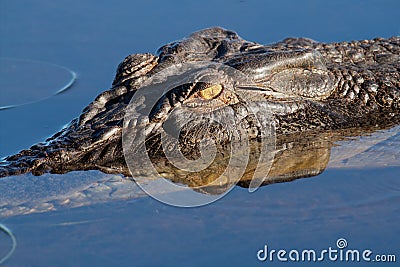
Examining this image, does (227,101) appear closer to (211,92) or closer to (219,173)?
(211,92)

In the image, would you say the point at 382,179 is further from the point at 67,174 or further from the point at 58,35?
the point at 58,35

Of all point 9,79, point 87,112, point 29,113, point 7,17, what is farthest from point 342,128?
point 7,17

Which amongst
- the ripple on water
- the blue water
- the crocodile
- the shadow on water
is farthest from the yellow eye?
the ripple on water

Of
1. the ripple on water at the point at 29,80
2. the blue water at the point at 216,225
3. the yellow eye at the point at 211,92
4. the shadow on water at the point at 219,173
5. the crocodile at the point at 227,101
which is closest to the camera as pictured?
the blue water at the point at 216,225

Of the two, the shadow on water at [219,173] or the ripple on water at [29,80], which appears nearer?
the shadow on water at [219,173]

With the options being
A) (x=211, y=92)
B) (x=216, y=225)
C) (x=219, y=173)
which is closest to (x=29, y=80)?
(x=211, y=92)

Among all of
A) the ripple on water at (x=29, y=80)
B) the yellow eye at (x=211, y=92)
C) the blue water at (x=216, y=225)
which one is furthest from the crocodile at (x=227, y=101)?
the ripple on water at (x=29, y=80)

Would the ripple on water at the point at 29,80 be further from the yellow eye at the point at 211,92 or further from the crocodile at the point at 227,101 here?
Result: the yellow eye at the point at 211,92

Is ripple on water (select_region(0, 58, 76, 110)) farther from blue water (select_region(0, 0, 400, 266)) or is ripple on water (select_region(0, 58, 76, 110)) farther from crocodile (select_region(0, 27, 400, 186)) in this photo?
crocodile (select_region(0, 27, 400, 186))
